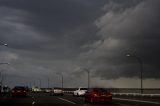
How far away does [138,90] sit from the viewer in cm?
8444

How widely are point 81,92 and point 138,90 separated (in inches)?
810

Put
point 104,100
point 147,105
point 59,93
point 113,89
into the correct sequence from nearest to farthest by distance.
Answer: point 147,105
point 104,100
point 59,93
point 113,89

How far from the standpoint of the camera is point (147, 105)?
111 feet

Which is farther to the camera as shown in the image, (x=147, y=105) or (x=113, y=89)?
(x=113, y=89)

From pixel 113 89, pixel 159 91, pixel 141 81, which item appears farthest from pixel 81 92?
pixel 113 89

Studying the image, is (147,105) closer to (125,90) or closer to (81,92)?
(81,92)

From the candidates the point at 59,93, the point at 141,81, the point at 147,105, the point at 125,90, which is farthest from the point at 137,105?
the point at 125,90

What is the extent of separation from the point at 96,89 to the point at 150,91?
137 feet

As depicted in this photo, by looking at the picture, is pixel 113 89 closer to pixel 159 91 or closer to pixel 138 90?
pixel 138 90

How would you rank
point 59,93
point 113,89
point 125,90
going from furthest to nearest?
point 113,89
point 125,90
point 59,93

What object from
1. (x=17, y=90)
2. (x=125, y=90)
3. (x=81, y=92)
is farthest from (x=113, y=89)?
(x=17, y=90)

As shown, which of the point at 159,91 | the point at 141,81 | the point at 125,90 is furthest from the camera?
the point at 125,90

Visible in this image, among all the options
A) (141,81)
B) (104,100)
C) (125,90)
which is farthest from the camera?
(125,90)

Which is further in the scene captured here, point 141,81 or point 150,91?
point 150,91
